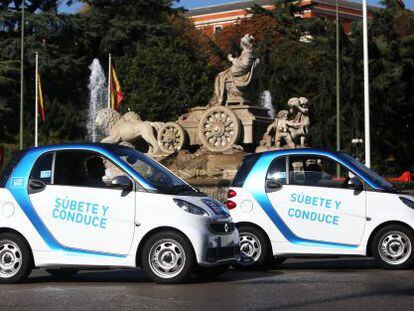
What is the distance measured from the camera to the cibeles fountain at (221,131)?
1177 inches

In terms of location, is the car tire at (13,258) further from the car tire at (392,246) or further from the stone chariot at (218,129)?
the stone chariot at (218,129)

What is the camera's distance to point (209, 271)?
38.5 feet

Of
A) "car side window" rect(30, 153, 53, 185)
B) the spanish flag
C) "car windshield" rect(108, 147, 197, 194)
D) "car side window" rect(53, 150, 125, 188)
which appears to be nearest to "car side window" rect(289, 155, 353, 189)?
"car windshield" rect(108, 147, 197, 194)

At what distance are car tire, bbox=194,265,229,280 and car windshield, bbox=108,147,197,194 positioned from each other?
2.98 feet

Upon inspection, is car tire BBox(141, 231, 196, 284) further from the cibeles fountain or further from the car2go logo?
the cibeles fountain

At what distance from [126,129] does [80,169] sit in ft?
62.8

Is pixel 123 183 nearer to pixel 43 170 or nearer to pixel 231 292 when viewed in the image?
pixel 43 170

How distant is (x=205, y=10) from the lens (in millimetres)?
111500

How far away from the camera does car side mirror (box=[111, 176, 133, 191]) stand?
11.1 metres

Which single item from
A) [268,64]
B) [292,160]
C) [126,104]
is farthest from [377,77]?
[292,160]

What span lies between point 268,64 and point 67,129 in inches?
481

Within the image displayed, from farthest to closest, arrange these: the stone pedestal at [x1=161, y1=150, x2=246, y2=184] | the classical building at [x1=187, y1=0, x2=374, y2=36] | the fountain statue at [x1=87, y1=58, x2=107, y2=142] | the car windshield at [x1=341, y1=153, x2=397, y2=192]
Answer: the classical building at [x1=187, y1=0, x2=374, y2=36]
the fountain statue at [x1=87, y1=58, x2=107, y2=142]
the stone pedestal at [x1=161, y1=150, x2=246, y2=184]
the car windshield at [x1=341, y1=153, x2=397, y2=192]

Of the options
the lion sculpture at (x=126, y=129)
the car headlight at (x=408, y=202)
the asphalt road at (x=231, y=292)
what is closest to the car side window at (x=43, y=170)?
the asphalt road at (x=231, y=292)

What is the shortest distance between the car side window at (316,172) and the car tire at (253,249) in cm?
81
